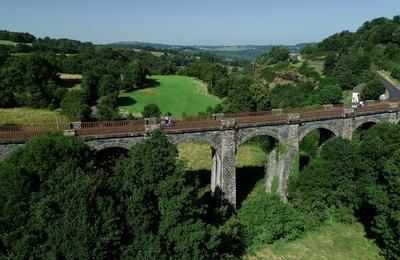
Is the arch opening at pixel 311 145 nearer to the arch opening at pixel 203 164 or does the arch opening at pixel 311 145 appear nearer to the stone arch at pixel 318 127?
the stone arch at pixel 318 127

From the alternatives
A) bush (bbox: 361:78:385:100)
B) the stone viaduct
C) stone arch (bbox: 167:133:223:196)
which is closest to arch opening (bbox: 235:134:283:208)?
the stone viaduct

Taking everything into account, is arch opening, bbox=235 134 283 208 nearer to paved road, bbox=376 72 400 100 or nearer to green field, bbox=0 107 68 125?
paved road, bbox=376 72 400 100

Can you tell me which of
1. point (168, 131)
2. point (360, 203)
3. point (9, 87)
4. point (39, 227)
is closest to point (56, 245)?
point (39, 227)

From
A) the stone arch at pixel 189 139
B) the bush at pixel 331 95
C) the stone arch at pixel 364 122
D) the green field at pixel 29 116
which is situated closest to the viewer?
the stone arch at pixel 189 139

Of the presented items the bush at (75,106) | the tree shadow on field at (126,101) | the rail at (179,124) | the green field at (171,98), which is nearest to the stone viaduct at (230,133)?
the rail at (179,124)

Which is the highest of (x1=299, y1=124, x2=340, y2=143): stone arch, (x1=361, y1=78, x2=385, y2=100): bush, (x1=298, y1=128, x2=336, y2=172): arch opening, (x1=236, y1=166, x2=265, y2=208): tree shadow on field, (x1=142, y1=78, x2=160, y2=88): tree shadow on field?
(x1=361, y1=78, x2=385, y2=100): bush

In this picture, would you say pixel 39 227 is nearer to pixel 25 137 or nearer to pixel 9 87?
pixel 25 137
